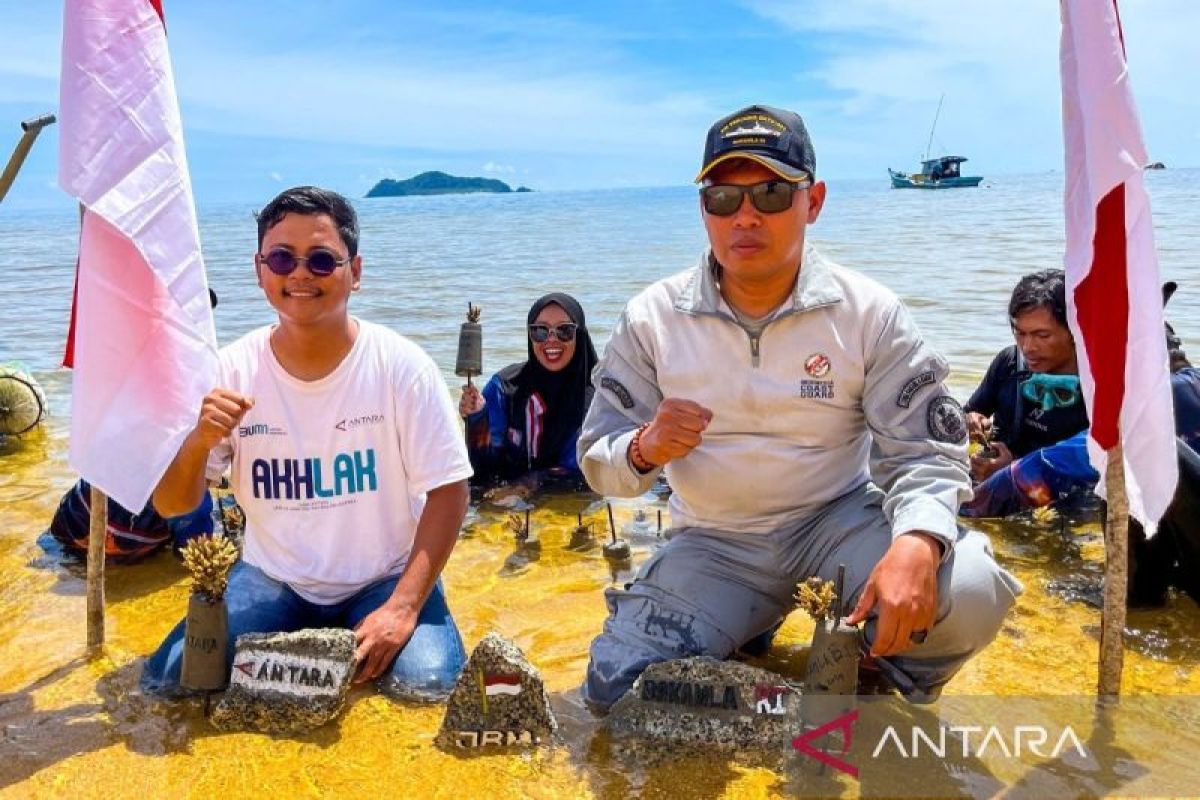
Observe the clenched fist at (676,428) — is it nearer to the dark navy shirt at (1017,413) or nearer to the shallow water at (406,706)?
the shallow water at (406,706)

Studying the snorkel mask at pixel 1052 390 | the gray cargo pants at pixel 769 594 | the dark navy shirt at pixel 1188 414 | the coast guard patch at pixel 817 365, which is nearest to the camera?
the gray cargo pants at pixel 769 594

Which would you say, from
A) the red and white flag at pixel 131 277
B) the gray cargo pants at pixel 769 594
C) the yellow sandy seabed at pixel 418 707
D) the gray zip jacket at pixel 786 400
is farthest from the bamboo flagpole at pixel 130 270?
the gray cargo pants at pixel 769 594

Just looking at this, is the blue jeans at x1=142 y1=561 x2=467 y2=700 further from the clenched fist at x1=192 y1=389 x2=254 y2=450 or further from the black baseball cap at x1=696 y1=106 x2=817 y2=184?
the black baseball cap at x1=696 y1=106 x2=817 y2=184

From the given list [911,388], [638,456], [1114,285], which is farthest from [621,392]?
[1114,285]

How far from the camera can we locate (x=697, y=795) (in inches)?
110

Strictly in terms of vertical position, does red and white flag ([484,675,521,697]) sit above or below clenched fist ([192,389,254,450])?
below

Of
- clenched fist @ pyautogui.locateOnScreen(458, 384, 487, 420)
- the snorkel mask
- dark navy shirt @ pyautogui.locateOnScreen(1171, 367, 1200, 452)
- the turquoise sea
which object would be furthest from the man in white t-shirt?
the turquoise sea

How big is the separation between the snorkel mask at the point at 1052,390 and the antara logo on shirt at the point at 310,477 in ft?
12.3

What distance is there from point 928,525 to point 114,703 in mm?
2774

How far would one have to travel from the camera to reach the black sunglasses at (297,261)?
329cm

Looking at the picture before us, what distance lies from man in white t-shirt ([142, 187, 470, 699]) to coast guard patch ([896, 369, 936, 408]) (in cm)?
151

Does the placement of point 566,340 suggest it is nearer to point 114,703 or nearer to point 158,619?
point 158,619

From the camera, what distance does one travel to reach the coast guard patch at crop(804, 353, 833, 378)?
3.24 meters

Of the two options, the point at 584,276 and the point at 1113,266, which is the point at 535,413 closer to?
the point at 1113,266
